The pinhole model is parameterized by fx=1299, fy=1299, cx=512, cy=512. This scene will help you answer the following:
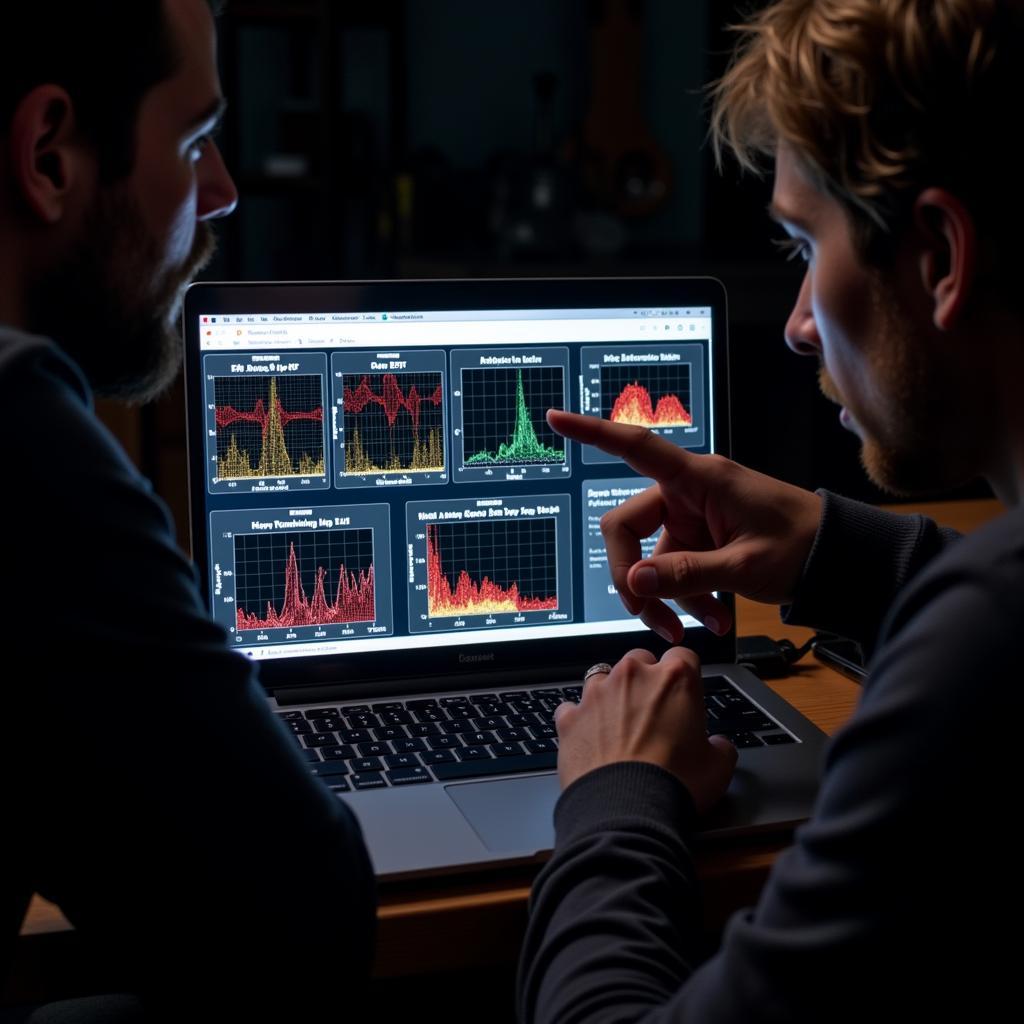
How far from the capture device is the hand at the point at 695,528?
3.57 ft

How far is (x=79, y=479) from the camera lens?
2.32ft

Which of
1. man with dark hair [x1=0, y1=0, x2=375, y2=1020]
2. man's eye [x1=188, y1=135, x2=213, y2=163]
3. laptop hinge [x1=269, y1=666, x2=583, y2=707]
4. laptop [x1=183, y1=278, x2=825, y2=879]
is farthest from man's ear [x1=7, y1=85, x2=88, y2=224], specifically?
laptop hinge [x1=269, y1=666, x2=583, y2=707]

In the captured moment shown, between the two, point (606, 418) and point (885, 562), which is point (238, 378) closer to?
point (606, 418)

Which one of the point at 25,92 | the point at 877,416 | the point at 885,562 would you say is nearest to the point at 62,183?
the point at 25,92

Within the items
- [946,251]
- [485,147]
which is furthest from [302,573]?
[485,147]

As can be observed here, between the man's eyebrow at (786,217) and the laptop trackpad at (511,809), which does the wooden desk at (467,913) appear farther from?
the man's eyebrow at (786,217)

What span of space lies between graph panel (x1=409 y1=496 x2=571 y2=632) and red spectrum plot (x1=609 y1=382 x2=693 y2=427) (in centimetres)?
10

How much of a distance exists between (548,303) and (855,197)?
16.8 inches

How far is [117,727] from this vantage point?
0.70 meters

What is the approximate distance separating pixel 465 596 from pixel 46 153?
54cm

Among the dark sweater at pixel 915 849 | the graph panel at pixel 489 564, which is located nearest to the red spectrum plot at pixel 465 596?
the graph panel at pixel 489 564

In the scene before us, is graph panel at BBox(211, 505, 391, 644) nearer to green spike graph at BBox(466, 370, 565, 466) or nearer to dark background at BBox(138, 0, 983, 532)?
green spike graph at BBox(466, 370, 565, 466)

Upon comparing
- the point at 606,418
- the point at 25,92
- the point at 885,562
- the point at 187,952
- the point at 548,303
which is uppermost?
the point at 25,92

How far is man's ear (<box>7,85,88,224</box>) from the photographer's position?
856 mm
